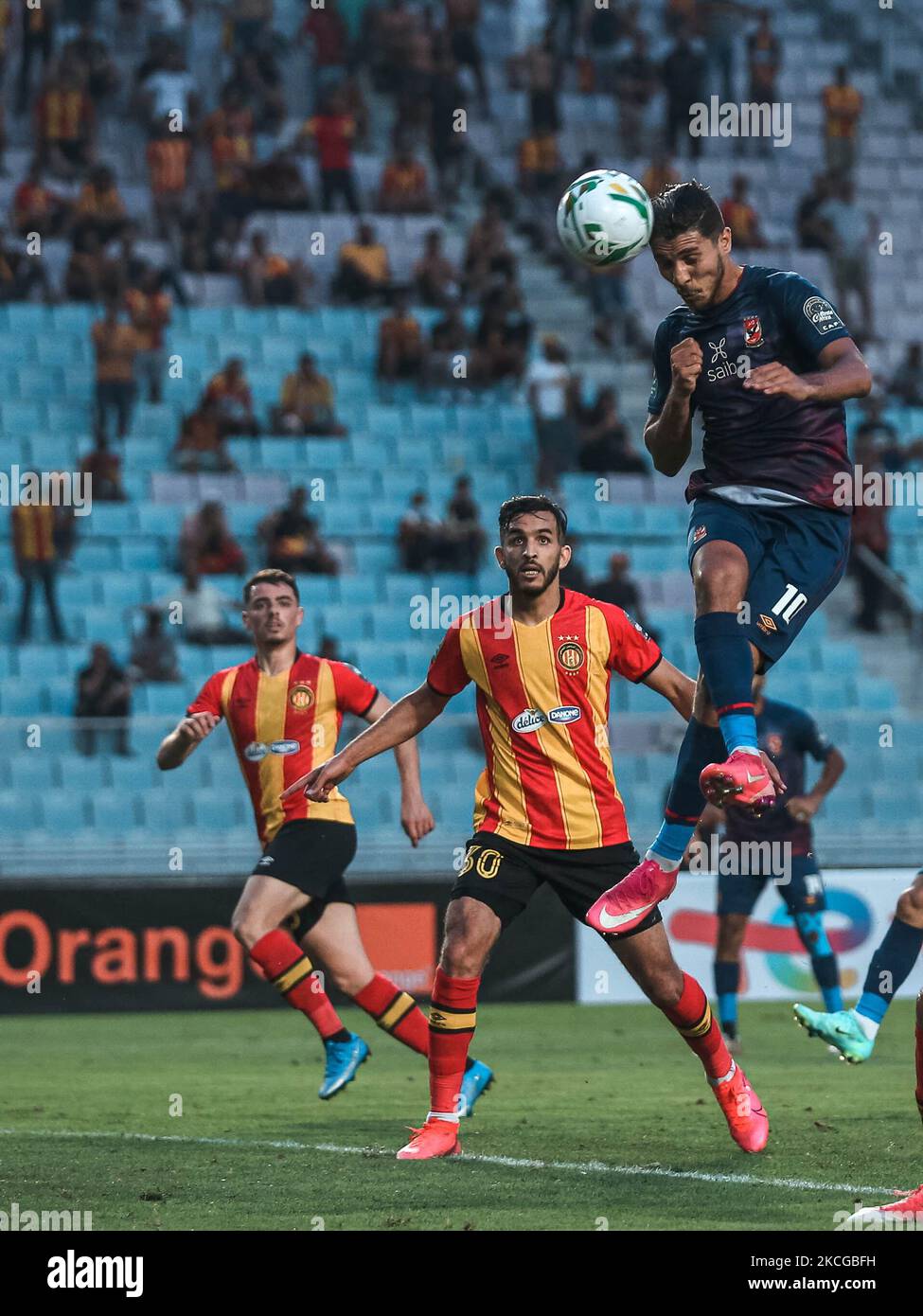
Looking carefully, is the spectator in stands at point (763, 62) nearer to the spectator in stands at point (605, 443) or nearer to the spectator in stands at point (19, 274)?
the spectator in stands at point (605, 443)

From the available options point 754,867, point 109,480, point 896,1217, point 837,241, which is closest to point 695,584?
point 896,1217

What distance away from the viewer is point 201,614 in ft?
57.4

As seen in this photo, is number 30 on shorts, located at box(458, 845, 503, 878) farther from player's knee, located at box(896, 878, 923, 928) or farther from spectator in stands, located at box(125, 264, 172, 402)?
spectator in stands, located at box(125, 264, 172, 402)

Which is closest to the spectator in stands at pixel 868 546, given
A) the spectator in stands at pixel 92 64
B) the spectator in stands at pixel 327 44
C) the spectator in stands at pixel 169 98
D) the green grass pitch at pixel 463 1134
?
the green grass pitch at pixel 463 1134

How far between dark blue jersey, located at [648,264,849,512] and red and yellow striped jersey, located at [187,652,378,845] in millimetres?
3158

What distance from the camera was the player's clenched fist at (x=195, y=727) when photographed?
884cm

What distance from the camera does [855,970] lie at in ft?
50.4

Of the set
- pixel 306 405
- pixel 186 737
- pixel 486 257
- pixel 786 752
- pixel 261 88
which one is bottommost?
pixel 786 752

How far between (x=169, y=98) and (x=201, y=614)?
7287 mm

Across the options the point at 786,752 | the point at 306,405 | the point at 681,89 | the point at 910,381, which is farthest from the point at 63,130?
the point at 786,752

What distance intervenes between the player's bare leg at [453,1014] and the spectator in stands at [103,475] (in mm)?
12282

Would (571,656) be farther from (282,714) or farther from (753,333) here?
(282,714)

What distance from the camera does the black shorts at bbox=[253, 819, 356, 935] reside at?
30.7ft

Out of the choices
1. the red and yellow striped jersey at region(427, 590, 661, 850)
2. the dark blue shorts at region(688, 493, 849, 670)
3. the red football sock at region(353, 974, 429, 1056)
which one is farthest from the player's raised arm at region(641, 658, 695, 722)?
the red football sock at region(353, 974, 429, 1056)
